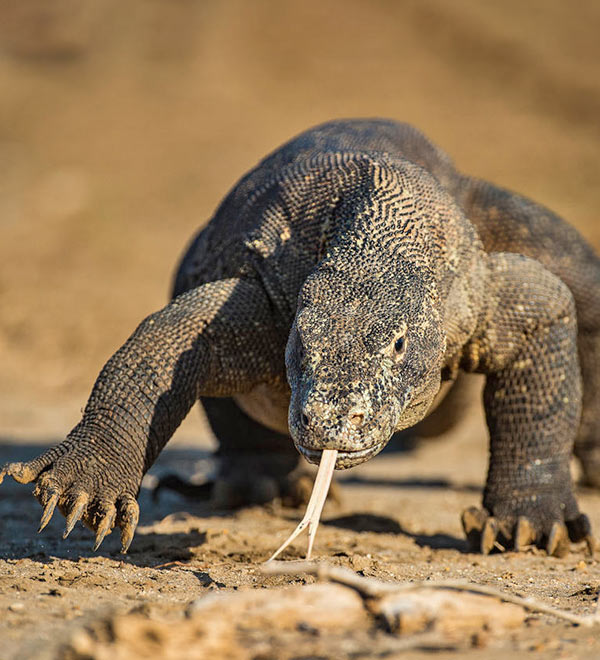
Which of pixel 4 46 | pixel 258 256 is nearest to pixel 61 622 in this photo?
pixel 258 256

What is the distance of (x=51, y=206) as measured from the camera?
1855 cm

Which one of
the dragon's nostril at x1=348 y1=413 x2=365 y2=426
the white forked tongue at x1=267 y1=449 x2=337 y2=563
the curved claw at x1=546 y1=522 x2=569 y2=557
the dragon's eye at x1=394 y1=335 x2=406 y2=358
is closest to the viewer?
the white forked tongue at x1=267 y1=449 x2=337 y2=563

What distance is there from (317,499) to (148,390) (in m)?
1.46

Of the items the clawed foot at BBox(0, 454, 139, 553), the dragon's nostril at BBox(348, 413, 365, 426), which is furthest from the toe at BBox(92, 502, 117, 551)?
the dragon's nostril at BBox(348, 413, 365, 426)

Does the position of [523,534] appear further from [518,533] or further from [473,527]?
[473,527]

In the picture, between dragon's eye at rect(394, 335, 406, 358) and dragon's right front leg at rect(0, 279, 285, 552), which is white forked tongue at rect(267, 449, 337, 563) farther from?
dragon's right front leg at rect(0, 279, 285, 552)

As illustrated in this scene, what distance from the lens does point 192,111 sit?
87.8 feet

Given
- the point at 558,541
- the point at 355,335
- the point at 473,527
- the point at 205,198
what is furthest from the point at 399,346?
the point at 205,198

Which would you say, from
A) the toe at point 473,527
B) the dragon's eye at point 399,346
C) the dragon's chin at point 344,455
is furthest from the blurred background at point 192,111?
the dragon's chin at point 344,455

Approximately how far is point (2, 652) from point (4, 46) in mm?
31251

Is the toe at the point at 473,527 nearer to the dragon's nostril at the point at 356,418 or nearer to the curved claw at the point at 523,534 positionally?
the curved claw at the point at 523,534

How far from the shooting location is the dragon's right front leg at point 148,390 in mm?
3719

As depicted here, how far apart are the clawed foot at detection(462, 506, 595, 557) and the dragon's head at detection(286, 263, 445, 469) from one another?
100 centimetres

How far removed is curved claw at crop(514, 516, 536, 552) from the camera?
4496 millimetres
